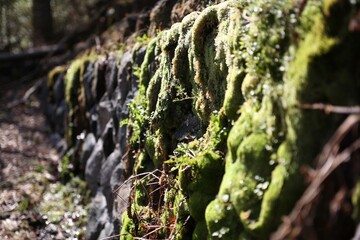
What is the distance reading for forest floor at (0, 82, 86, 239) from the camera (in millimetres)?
5801

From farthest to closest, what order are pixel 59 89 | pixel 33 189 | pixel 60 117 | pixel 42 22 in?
pixel 42 22 < pixel 59 89 < pixel 60 117 < pixel 33 189

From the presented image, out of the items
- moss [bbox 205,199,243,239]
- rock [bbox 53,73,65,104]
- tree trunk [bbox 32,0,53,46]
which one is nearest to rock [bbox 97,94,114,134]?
rock [bbox 53,73,65,104]

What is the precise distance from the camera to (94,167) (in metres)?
6.50

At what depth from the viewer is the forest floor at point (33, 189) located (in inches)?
228

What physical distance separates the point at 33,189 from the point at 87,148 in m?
0.94

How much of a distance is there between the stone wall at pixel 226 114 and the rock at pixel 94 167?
236 millimetres

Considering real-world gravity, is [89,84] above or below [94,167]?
above

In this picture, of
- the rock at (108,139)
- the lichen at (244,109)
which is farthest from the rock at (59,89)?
the lichen at (244,109)

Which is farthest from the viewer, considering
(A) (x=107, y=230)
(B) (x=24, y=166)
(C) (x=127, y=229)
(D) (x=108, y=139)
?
(B) (x=24, y=166)

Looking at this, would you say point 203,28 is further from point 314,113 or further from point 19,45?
point 19,45

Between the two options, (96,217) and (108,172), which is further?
(108,172)

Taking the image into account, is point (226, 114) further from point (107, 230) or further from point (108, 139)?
point (108, 139)

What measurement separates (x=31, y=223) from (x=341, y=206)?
465 centimetres

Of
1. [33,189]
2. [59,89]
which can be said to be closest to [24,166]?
[33,189]
